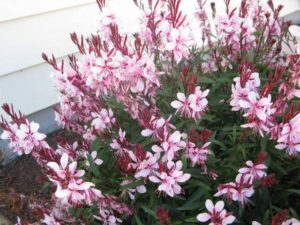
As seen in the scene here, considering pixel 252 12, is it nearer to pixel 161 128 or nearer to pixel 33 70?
pixel 161 128

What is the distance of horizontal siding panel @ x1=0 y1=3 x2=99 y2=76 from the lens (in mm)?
3229

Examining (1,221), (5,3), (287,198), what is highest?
(5,3)

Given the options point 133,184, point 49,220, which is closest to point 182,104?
point 133,184

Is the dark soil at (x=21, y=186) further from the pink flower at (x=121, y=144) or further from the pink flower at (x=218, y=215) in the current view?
the pink flower at (x=218, y=215)

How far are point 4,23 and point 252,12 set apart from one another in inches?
70.4

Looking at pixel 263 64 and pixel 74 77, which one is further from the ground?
pixel 74 77

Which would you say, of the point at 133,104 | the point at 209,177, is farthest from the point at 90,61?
the point at 209,177

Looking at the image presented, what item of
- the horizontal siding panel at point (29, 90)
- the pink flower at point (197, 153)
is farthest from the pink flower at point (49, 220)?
the horizontal siding panel at point (29, 90)

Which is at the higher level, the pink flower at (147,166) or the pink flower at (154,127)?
the pink flower at (154,127)

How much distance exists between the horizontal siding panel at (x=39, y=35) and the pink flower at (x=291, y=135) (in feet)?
7.69

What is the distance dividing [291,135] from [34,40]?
2.41 m

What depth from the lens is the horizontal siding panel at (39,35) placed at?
3.23 metres

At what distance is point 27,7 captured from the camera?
10.5ft

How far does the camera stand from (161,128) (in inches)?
66.4
